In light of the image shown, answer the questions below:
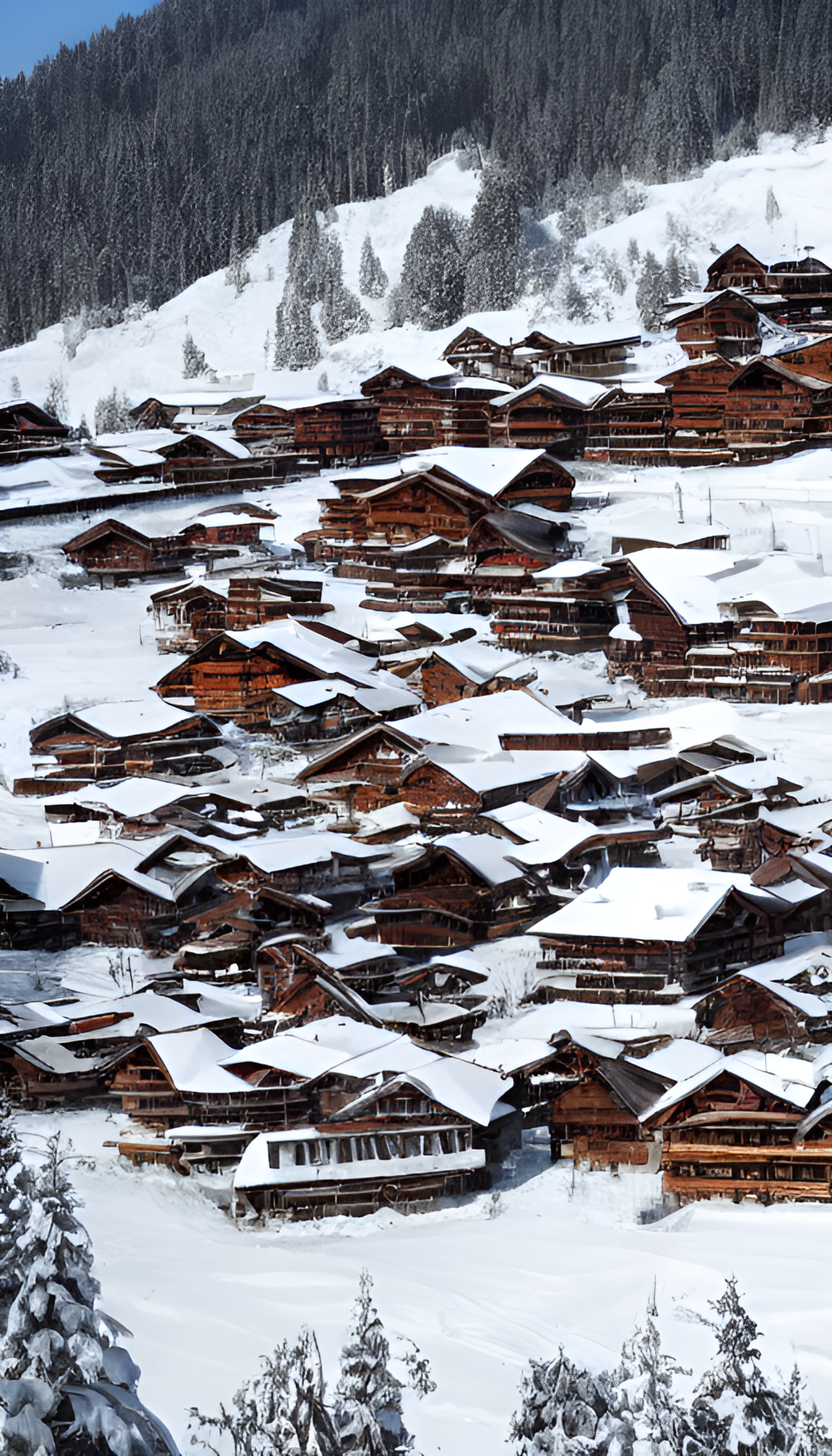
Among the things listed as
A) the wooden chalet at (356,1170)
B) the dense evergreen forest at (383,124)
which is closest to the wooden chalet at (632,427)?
the dense evergreen forest at (383,124)

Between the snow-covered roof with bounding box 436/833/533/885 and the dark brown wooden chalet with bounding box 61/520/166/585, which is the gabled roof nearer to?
the dark brown wooden chalet with bounding box 61/520/166/585

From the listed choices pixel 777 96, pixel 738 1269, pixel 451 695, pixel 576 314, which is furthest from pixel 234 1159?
pixel 777 96

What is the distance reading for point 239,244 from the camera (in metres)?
134

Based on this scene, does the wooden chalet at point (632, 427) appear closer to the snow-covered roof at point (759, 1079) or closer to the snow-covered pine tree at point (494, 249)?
the snow-covered pine tree at point (494, 249)

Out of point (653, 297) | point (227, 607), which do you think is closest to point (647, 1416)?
point (227, 607)

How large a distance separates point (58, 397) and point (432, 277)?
24.5 metres

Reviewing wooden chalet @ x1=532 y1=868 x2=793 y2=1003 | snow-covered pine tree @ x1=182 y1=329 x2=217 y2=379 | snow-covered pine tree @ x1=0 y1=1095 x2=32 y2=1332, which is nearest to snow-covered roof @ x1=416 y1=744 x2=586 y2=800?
wooden chalet @ x1=532 y1=868 x2=793 y2=1003

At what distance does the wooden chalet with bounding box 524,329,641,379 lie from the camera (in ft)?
267

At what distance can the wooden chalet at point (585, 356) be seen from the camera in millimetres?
81375

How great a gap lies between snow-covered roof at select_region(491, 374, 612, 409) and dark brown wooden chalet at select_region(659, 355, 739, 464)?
8.42ft

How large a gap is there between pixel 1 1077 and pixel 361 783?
16548 mm

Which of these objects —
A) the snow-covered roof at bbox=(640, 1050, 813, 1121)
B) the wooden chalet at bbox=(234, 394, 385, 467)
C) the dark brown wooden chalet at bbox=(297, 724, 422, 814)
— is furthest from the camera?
the wooden chalet at bbox=(234, 394, 385, 467)

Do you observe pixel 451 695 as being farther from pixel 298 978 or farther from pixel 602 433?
pixel 602 433

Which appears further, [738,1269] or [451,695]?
[451,695]
